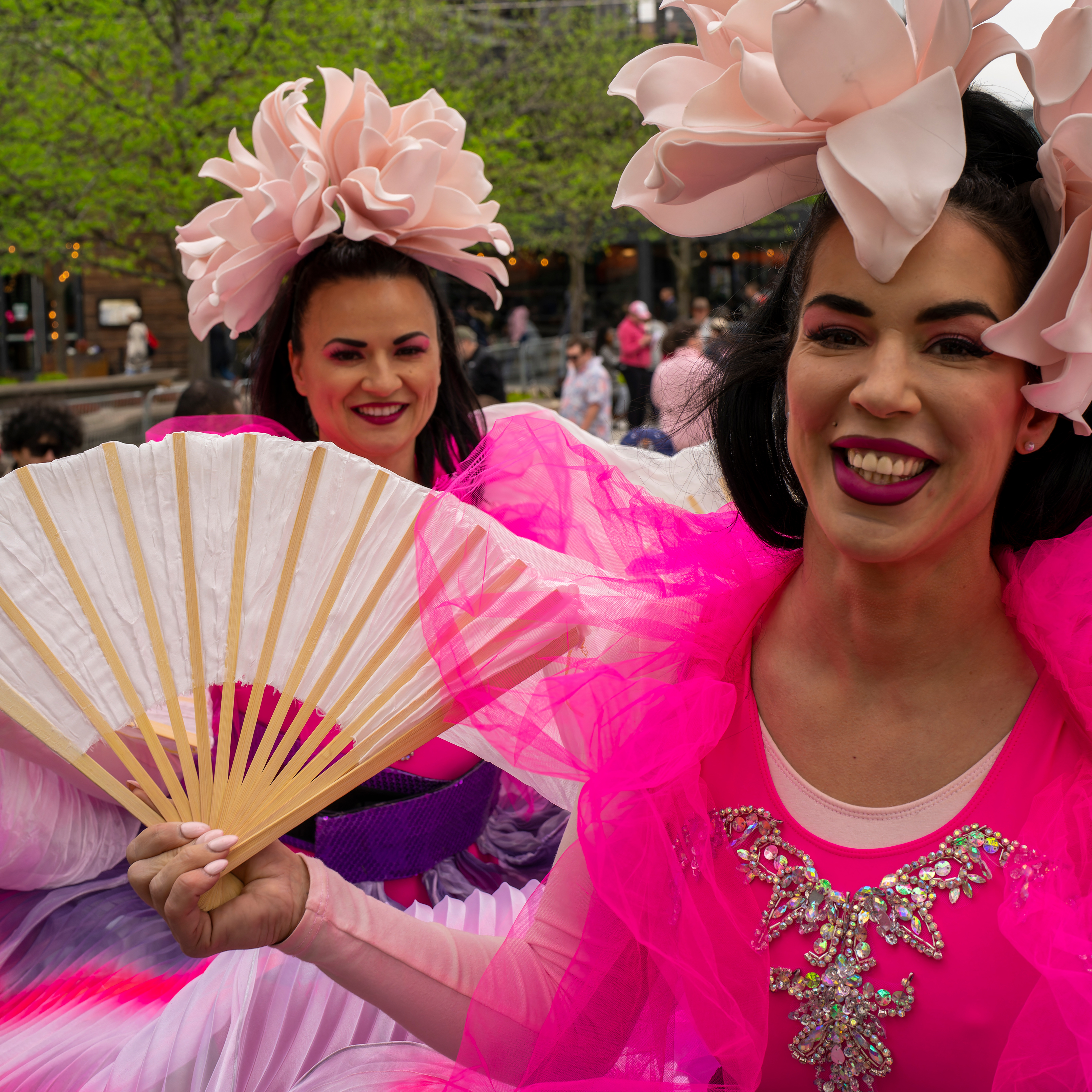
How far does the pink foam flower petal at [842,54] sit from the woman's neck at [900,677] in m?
0.49

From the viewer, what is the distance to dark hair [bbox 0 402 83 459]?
4996mm

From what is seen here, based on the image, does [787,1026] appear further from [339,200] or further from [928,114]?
[339,200]

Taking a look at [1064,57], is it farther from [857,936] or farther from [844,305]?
[857,936]

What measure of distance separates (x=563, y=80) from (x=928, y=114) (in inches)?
664

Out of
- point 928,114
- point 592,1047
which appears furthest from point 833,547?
point 592,1047

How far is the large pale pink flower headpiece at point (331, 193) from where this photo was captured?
2.69 meters

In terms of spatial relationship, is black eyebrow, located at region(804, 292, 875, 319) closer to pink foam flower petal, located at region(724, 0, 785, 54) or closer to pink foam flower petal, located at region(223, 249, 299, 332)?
pink foam flower petal, located at region(724, 0, 785, 54)

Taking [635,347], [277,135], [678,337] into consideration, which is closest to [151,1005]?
[277,135]

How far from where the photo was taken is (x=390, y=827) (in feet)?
7.74

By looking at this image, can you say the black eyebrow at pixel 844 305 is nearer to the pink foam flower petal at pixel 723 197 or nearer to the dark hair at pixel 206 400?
the pink foam flower petal at pixel 723 197

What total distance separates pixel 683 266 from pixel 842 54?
73.9 ft

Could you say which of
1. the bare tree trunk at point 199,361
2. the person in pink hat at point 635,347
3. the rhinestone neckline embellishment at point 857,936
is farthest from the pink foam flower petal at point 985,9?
the person in pink hat at point 635,347

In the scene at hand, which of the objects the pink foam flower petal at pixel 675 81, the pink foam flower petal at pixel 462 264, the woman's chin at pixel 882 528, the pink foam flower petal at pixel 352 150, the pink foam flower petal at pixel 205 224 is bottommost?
the woman's chin at pixel 882 528

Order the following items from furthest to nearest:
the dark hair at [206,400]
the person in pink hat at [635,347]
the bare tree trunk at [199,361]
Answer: the person in pink hat at [635,347] < the bare tree trunk at [199,361] < the dark hair at [206,400]
